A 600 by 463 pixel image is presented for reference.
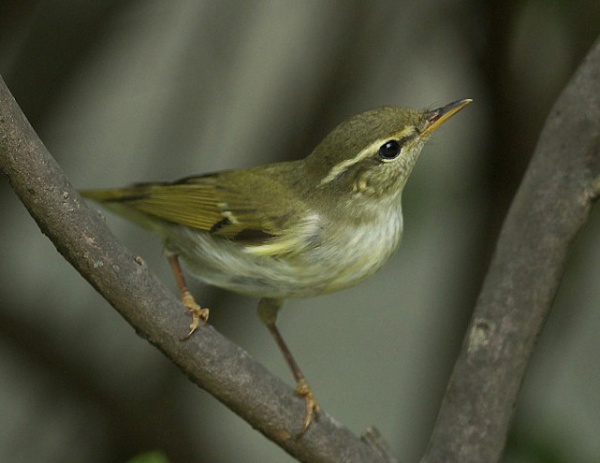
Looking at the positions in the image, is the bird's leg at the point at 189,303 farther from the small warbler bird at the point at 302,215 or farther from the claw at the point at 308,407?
the claw at the point at 308,407

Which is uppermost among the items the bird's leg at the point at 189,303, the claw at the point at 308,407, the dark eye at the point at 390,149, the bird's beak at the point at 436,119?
the bird's beak at the point at 436,119

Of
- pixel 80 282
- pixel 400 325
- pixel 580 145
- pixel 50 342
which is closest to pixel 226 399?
pixel 580 145

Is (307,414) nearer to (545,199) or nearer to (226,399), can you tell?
(226,399)

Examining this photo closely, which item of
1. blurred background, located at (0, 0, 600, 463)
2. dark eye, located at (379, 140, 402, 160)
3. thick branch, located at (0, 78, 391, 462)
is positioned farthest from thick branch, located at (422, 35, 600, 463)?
blurred background, located at (0, 0, 600, 463)

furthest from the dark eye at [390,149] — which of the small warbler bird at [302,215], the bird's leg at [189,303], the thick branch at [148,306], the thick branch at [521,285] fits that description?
the thick branch at [148,306]

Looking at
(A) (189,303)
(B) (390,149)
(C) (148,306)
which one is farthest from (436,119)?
(C) (148,306)

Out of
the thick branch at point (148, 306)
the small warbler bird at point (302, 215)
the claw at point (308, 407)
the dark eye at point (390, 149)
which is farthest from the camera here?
the dark eye at point (390, 149)
